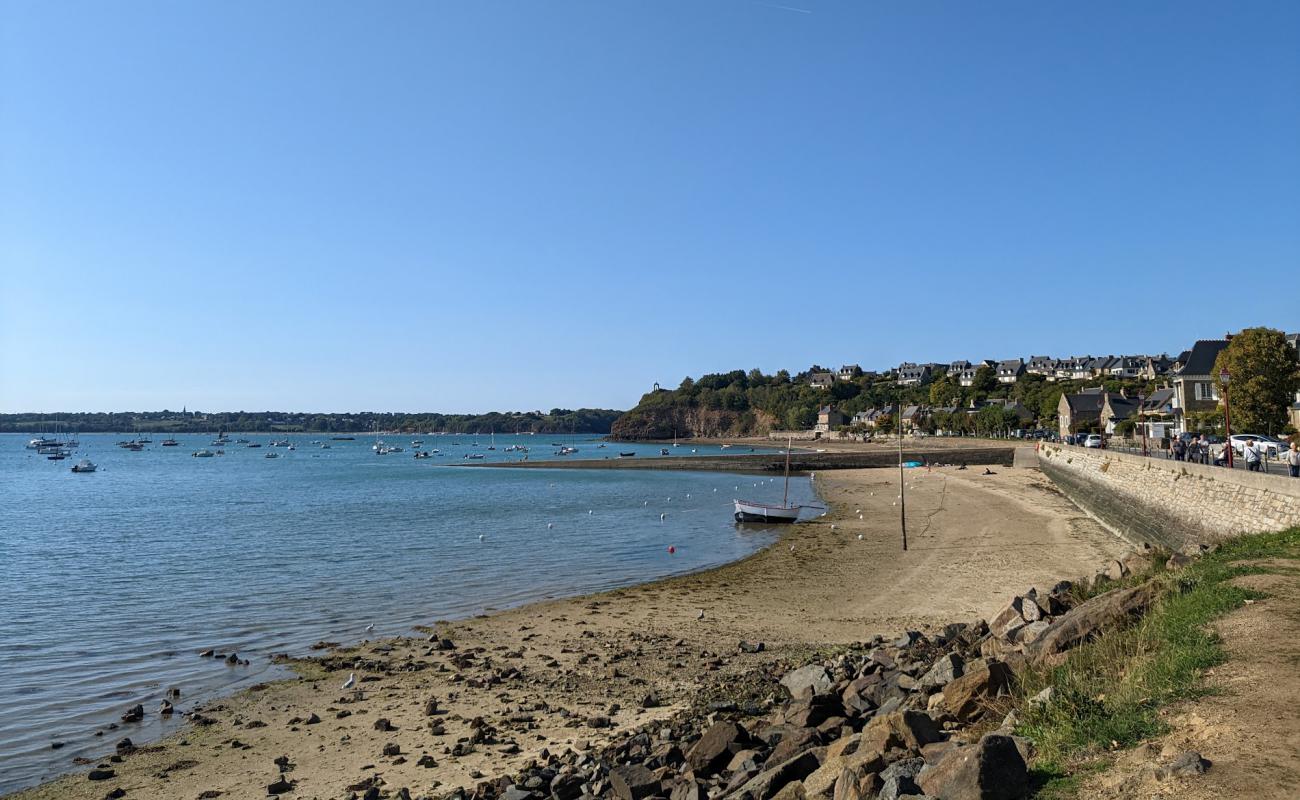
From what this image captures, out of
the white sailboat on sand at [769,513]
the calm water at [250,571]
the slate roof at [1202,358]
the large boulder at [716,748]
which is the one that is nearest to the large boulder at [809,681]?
the large boulder at [716,748]

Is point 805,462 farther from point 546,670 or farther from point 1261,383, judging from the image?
point 546,670

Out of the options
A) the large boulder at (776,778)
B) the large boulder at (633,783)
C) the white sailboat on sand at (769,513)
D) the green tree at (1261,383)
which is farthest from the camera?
the green tree at (1261,383)

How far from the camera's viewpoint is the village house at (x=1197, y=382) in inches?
2306

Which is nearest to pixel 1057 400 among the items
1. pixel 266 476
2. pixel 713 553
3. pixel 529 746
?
pixel 713 553

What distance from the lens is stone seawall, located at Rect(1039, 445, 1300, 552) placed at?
19.5 meters

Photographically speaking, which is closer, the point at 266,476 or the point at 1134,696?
the point at 1134,696

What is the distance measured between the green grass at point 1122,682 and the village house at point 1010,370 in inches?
6961

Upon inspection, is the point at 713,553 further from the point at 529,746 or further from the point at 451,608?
the point at 529,746

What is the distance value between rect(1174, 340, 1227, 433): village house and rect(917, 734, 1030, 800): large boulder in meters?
62.6

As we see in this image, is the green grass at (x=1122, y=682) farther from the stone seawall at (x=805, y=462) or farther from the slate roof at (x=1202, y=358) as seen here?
the stone seawall at (x=805, y=462)

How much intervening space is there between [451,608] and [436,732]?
10546 millimetres

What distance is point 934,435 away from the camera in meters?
139

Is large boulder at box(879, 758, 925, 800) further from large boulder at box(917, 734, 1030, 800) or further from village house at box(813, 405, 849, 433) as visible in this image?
village house at box(813, 405, 849, 433)

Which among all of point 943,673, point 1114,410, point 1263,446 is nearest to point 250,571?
point 943,673
